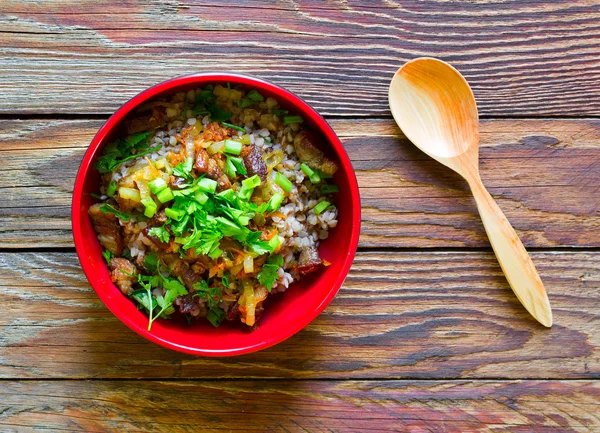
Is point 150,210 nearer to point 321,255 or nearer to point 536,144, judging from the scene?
point 321,255

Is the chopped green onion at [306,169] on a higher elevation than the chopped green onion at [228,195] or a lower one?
higher

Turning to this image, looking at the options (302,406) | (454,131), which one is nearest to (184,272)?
(302,406)

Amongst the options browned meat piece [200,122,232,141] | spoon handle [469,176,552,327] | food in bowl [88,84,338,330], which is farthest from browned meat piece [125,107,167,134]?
spoon handle [469,176,552,327]

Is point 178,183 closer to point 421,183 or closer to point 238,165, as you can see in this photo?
point 238,165

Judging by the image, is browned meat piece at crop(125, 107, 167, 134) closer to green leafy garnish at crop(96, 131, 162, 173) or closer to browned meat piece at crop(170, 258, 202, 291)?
green leafy garnish at crop(96, 131, 162, 173)

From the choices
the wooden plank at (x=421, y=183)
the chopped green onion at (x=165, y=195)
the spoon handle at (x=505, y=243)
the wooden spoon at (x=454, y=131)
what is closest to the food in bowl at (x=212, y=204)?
the chopped green onion at (x=165, y=195)

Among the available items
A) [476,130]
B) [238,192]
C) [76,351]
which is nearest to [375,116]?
[476,130]

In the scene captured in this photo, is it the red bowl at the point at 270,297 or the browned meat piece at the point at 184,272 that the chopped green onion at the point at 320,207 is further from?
the browned meat piece at the point at 184,272
